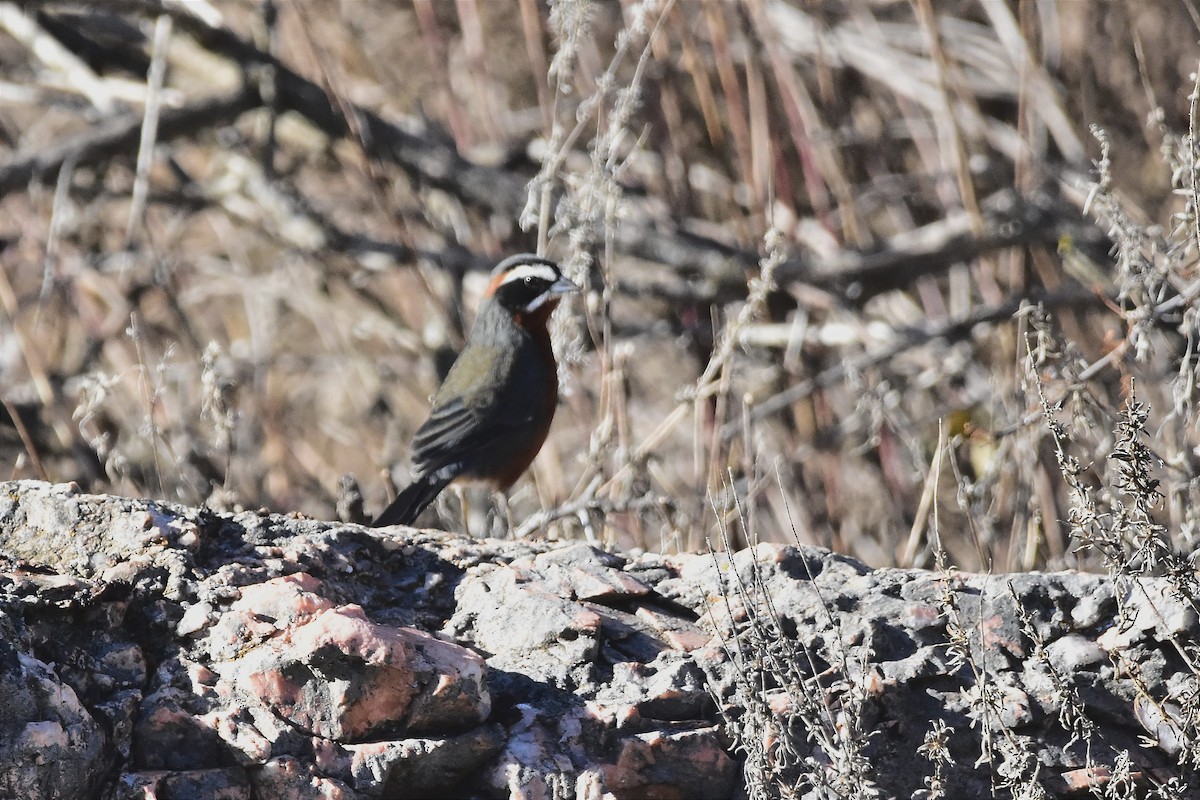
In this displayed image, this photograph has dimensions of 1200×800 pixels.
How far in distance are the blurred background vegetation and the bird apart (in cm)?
23

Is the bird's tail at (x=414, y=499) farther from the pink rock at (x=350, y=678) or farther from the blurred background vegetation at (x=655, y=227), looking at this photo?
the pink rock at (x=350, y=678)

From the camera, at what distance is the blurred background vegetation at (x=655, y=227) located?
20.3 ft

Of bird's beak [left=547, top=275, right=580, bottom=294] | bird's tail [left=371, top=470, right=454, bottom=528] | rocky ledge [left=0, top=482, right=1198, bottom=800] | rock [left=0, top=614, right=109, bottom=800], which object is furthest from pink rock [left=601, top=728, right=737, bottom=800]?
bird's beak [left=547, top=275, right=580, bottom=294]

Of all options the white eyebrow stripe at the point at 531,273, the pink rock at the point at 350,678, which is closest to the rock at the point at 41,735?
the pink rock at the point at 350,678

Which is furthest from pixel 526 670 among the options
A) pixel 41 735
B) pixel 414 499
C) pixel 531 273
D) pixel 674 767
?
pixel 531 273

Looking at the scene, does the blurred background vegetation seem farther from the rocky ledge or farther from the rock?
the rock

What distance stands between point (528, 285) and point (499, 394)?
20.5 inches

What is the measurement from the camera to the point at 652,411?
7977 millimetres

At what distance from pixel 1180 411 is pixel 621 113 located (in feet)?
7.06

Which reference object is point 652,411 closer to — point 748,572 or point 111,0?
point 111,0

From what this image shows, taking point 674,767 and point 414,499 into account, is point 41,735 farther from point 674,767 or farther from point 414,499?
point 414,499

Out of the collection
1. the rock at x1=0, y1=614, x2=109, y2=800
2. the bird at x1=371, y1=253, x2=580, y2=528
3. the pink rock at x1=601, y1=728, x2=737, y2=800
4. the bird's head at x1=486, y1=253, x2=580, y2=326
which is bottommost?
the pink rock at x1=601, y1=728, x2=737, y2=800

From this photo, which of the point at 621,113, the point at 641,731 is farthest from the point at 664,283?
the point at 641,731

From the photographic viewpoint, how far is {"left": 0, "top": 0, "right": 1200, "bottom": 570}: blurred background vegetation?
6195 millimetres
